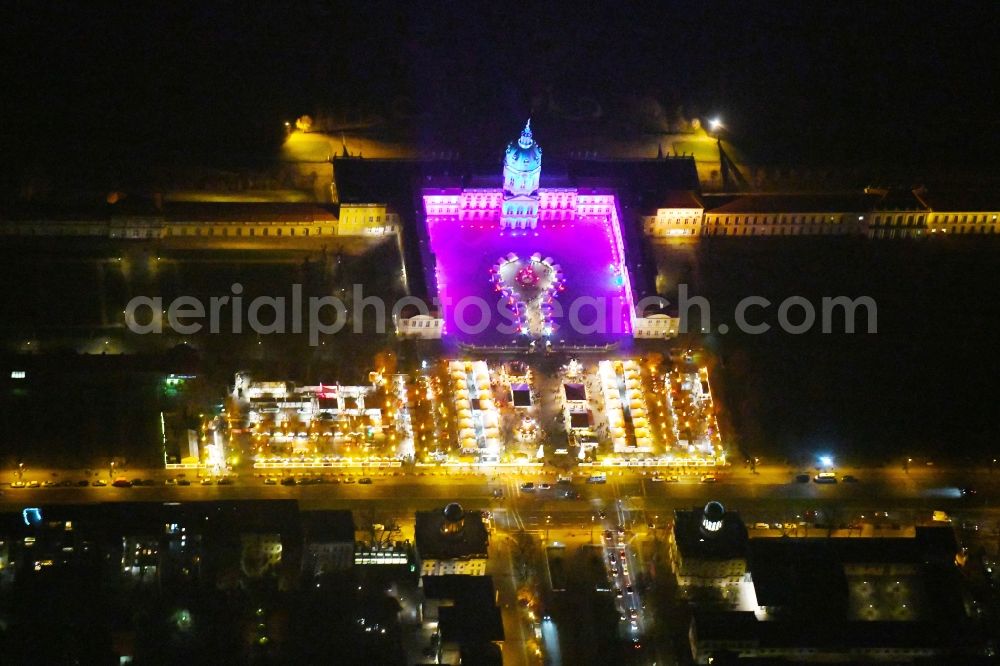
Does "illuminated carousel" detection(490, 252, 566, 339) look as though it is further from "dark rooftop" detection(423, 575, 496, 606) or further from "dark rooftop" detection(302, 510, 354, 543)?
"dark rooftop" detection(423, 575, 496, 606)

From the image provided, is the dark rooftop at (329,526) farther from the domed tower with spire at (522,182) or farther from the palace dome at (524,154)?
the palace dome at (524,154)

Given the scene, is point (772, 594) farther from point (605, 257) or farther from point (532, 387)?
point (605, 257)

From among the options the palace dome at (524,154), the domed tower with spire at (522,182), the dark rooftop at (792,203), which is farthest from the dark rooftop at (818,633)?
the palace dome at (524,154)

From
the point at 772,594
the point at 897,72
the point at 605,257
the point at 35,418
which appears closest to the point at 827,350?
the point at 605,257

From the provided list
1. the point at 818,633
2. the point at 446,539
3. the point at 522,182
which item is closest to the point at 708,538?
the point at 818,633

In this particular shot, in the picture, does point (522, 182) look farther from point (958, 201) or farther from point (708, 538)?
point (708, 538)

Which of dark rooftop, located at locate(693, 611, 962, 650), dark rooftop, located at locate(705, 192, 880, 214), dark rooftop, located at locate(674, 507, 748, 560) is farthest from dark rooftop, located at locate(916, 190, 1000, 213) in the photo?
dark rooftop, located at locate(693, 611, 962, 650)

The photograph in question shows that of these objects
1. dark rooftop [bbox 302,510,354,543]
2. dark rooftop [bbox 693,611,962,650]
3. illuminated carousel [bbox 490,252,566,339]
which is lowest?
dark rooftop [bbox 693,611,962,650]
